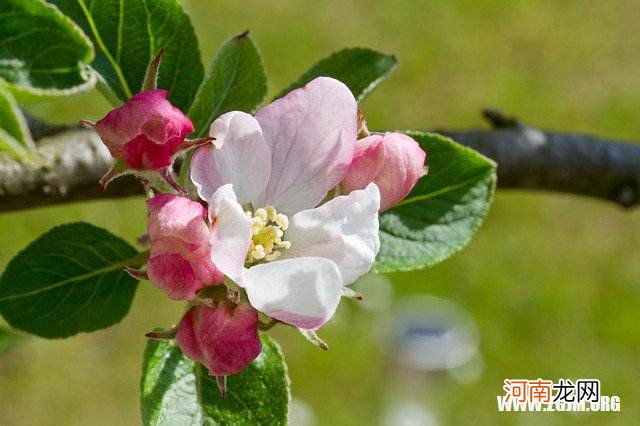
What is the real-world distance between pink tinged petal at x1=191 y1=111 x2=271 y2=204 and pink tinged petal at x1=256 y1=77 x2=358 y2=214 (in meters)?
0.02

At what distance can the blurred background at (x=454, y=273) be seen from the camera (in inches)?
112

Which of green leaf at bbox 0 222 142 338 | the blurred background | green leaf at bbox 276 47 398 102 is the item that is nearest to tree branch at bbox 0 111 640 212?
green leaf at bbox 0 222 142 338

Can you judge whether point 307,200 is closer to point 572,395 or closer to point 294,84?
point 294,84

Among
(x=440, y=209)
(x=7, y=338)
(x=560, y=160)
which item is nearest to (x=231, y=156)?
(x=440, y=209)

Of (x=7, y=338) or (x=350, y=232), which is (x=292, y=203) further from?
(x=7, y=338)

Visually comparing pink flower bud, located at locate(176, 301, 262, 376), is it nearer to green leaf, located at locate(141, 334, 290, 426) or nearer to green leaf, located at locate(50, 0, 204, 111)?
green leaf, located at locate(141, 334, 290, 426)

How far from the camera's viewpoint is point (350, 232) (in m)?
0.63

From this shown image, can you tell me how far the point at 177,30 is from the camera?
2.64ft

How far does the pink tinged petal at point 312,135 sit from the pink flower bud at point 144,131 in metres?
0.07

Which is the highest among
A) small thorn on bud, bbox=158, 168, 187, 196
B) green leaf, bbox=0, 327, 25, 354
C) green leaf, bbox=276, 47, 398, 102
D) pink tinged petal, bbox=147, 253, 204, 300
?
green leaf, bbox=276, 47, 398, 102

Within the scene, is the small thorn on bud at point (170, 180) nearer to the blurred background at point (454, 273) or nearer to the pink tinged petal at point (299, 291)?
the pink tinged petal at point (299, 291)

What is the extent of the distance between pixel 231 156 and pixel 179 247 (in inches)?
3.5

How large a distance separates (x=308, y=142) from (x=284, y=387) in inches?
7.7

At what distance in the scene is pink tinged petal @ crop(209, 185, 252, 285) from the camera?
0.59 meters
